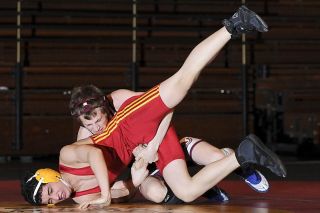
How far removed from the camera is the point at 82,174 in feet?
18.4

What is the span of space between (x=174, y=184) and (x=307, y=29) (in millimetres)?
6158

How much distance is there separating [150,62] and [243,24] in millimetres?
5630

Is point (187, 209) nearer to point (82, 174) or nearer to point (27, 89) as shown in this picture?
point (82, 174)

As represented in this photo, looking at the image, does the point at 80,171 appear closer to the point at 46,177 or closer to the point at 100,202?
the point at 46,177

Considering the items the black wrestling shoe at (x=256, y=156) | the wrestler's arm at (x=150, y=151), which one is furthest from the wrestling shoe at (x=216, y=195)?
the black wrestling shoe at (x=256, y=156)

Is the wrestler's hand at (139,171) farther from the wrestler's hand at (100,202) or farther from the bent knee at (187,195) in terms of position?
the wrestler's hand at (100,202)

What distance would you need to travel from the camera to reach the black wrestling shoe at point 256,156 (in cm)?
525

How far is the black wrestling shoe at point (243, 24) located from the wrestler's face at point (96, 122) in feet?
2.95

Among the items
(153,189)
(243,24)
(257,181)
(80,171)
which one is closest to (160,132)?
(153,189)

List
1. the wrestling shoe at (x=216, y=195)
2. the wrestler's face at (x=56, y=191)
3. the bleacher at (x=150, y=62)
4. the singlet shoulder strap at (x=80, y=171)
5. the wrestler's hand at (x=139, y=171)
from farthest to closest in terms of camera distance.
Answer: the bleacher at (x=150, y=62) < the wrestling shoe at (x=216, y=195) < the wrestler's hand at (x=139, y=171) < the singlet shoulder strap at (x=80, y=171) < the wrestler's face at (x=56, y=191)

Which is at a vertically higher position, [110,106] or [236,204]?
[110,106]

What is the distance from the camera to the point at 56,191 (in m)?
5.45

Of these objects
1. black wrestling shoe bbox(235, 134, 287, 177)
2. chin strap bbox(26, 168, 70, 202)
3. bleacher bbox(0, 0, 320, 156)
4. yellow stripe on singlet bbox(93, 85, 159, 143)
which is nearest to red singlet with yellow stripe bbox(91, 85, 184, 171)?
yellow stripe on singlet bbox(93, 85, 159, 143)

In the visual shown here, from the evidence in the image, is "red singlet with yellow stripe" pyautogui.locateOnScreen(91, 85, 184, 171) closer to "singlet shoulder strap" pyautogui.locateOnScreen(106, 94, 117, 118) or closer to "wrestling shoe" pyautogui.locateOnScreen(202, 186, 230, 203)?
"singlet shoulder strap" pyautogui.locateOnScreen(106, 94, 117, 118)
